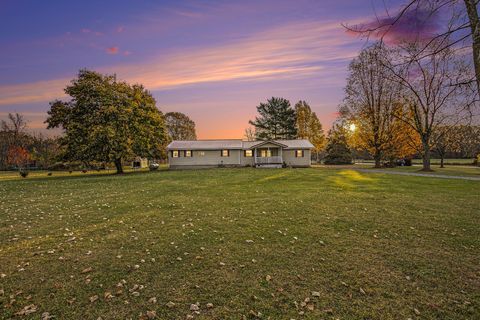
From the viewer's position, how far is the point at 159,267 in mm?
4848

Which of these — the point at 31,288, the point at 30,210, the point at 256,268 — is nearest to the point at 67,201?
the point at 30,210

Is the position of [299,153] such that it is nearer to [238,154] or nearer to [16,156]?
[238,154]

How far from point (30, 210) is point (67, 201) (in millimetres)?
2038

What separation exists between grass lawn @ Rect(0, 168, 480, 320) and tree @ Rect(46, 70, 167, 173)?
20.6 meters

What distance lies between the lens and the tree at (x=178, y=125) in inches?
2702

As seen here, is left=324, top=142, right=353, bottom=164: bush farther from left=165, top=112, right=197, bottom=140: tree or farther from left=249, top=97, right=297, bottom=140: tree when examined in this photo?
left=165, top=112, right=197, bottom=140: tree

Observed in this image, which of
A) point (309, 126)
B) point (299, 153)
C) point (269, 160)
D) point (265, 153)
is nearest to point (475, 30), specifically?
point (269, 160)

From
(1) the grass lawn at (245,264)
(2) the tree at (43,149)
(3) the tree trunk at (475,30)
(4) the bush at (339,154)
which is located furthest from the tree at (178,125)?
(3) the tree trunk at (475,30)

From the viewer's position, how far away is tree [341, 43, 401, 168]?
34.7 meters

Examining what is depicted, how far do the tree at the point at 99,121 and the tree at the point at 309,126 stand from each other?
35.5 metres

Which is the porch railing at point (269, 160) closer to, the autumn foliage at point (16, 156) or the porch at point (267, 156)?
the porch at point (267, 156)

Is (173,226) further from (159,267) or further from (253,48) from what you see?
(253,48)

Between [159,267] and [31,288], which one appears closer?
[31,288]

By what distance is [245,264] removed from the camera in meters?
4.94
